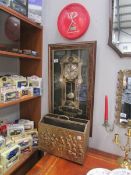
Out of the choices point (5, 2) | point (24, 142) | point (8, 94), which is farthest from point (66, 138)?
point (5, 2)

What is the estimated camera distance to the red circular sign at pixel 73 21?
1.20 metres

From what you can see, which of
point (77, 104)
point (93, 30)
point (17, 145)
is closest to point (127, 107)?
point (77, 104)

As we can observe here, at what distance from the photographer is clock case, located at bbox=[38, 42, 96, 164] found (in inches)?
42.5

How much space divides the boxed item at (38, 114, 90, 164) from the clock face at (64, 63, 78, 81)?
12.4 inches

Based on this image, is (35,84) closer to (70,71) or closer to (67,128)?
(70,71)

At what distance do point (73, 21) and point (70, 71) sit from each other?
371 mm

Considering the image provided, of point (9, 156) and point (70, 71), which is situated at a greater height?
point (70, 71)

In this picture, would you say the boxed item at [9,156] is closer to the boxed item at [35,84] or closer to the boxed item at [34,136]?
the boxed item at [34,136]

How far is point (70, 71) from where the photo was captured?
1.29 m

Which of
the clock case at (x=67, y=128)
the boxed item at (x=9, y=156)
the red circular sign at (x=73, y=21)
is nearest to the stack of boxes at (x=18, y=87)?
the clock case at (x=67, y=128)

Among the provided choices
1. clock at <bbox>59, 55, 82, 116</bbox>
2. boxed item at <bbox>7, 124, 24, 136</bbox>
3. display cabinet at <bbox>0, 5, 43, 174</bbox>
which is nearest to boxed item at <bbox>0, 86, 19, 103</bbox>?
display cabinet at <bbox>0, 5, 43, 174</bbox>

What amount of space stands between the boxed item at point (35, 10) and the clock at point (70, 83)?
0.37 metres

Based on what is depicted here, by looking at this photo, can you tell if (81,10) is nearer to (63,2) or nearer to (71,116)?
(63,2)

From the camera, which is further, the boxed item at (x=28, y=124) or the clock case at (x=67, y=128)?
the boxed item at (x=28, y=124)
